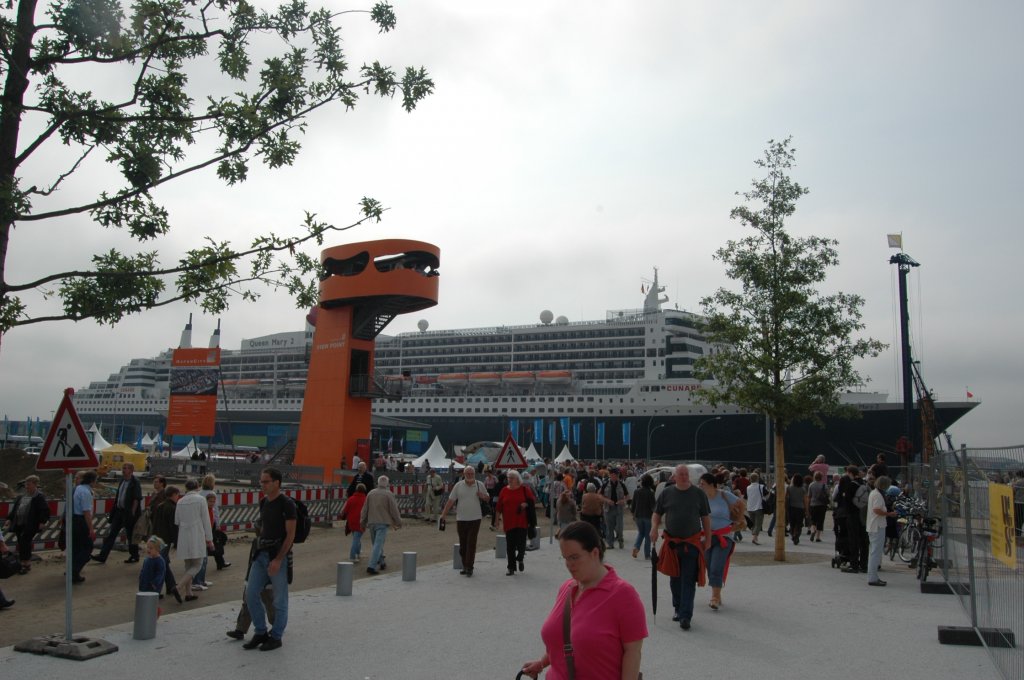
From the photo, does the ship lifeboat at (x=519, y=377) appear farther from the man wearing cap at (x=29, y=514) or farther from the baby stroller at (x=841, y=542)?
the man wearing cap at (x=29, y=514)

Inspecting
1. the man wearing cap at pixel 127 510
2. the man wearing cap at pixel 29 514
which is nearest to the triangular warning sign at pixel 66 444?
the man wearing cap at pixel 29 514

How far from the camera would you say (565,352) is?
64625mm

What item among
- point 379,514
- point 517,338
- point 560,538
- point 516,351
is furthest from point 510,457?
point 517,338

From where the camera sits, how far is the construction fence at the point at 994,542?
472cm

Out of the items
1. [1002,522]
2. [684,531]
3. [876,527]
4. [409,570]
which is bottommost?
[409,570]

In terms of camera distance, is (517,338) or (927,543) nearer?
(927,543)

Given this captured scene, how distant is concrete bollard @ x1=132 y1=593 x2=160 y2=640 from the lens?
20.4 feet

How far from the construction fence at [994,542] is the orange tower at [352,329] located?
24244mm

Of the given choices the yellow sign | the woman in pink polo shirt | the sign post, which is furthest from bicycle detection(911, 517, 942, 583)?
the sign post

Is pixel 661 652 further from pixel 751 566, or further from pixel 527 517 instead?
pixel 751 566

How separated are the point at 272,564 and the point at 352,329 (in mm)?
25594

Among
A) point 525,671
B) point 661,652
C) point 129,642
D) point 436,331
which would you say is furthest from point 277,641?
point 436,331

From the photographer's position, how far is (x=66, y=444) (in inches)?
248

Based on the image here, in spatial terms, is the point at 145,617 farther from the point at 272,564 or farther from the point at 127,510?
the point at 127,510
